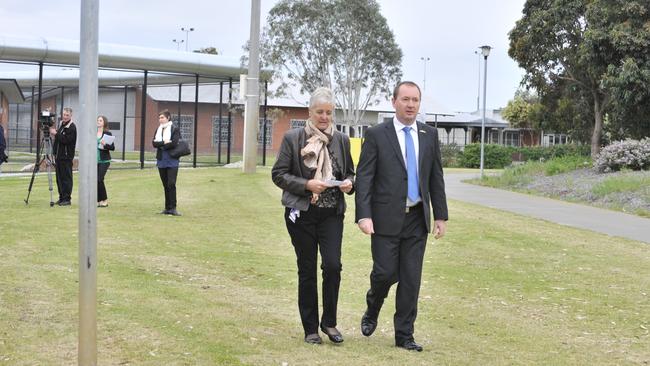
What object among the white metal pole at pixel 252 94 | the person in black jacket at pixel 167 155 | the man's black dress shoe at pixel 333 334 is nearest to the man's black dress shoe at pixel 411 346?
the man's black dress shoe at pixel 333 334

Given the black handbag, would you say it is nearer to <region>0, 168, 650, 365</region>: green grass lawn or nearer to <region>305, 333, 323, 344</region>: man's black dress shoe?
<region>0, 168, 650, 365</region>: green grass lawn

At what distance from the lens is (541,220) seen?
50.5ft

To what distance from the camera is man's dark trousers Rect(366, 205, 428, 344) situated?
19.0ft

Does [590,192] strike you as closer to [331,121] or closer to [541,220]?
[541,220]

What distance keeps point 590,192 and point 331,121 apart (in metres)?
16.0

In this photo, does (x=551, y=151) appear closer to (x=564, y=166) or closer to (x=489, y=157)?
(x=489, y=157)

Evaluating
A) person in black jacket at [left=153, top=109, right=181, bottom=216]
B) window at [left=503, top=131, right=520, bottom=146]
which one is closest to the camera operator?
person in black jacket at [left=153, top=109, right=181, bottom=216]

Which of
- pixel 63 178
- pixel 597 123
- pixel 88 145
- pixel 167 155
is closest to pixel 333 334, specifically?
pixel 88 145

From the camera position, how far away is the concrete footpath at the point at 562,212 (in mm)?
14242

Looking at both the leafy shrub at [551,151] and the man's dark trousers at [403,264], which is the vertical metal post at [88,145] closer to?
the man's dark trousers at [403,264]

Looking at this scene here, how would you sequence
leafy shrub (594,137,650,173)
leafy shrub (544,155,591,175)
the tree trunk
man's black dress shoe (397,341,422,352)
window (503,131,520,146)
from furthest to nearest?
window (503,131,520,146) < the tree trunk < leafy shrub (544,155,591,175) < leafy shrub (594,137,650,173) < man's black dress shoe (397,341,422,352)

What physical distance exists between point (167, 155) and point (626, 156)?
15137mm

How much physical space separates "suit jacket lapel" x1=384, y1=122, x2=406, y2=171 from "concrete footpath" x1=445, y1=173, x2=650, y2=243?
808 centimetres

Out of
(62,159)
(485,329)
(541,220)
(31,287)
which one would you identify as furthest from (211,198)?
(485,329)
